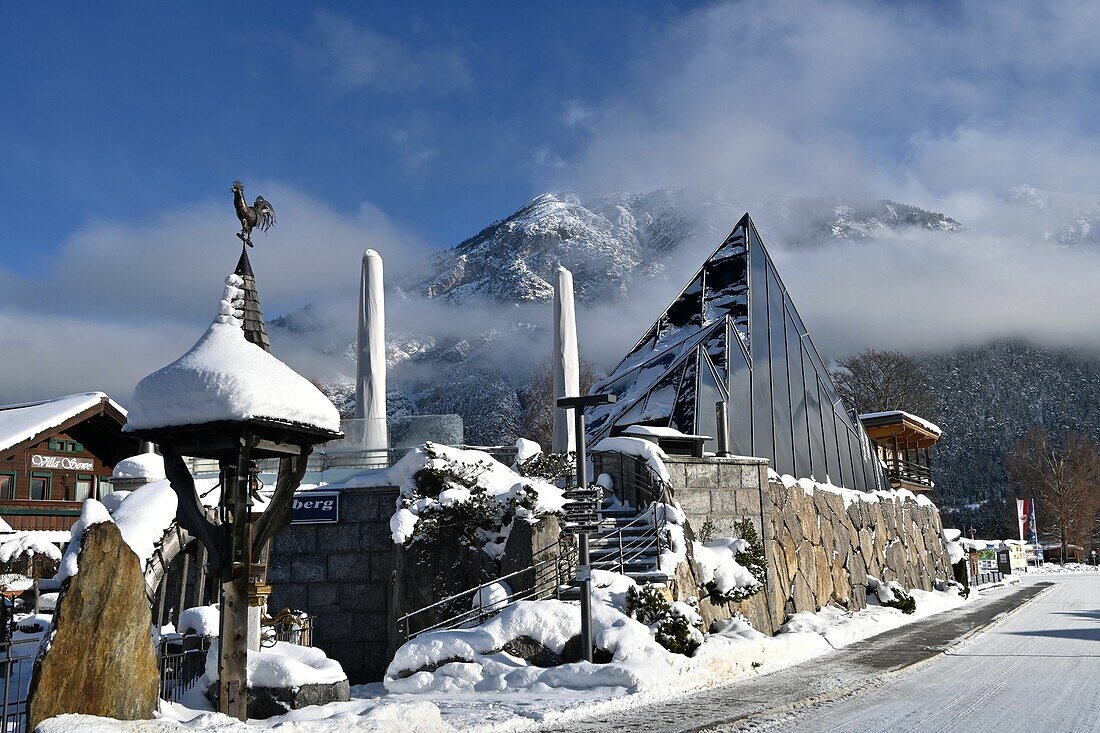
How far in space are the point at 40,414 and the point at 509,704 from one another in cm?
2190

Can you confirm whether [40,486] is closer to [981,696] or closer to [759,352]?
[759,352]

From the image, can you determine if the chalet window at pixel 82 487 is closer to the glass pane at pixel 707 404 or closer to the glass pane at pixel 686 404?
the glass pane at pixel 686 404

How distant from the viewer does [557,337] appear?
25.7m

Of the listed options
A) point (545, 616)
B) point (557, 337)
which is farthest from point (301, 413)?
point (557, 337)

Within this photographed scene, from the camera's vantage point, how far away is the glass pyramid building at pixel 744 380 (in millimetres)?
24891

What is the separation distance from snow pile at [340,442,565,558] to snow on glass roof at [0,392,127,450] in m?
13.5

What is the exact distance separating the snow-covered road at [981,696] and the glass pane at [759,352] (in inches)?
326

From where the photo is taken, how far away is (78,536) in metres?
7.30

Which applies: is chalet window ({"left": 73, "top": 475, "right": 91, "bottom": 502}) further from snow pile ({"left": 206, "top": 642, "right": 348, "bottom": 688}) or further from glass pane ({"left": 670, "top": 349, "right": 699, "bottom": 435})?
snow pile ({"left": 206, "top": 642, "right": 348, "bottom": 688})

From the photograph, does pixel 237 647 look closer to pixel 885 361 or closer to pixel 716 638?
pixel 716 638

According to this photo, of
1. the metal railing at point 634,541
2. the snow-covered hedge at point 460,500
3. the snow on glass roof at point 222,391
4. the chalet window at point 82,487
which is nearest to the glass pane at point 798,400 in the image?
the metal railing at point 634,541

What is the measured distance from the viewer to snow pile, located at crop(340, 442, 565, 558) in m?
16.4

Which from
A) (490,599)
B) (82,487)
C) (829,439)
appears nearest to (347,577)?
(490,599)

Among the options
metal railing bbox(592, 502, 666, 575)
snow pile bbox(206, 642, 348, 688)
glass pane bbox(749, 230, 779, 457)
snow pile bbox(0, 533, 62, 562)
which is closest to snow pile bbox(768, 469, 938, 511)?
glass pane bbox(749, 230, 779, 457)
